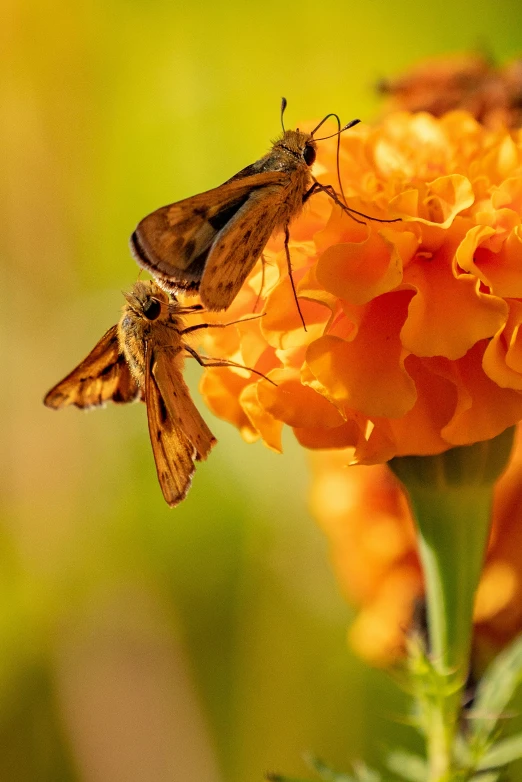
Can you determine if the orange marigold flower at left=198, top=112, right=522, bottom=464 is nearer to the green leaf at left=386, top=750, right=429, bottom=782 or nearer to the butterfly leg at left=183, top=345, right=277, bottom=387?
the butterfly leg at left=183, top=345, right=277, bottom=387

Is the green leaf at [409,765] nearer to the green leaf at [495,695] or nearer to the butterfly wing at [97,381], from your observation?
the green leaf at [495,695]

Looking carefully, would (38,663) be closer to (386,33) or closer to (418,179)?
(418,179)

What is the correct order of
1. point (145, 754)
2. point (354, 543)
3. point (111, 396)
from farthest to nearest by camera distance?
point (145, 754)
point (354, 543)
point (111, 396)

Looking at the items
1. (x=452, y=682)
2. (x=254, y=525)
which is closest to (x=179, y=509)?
(x=254, y=525)

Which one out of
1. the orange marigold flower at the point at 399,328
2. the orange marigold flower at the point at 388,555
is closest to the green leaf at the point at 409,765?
the orange marigold flower at the point at 388,555

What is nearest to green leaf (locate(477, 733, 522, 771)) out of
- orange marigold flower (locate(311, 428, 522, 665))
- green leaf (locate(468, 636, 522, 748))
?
green leaf (locate(468, 636, 522, 748))
